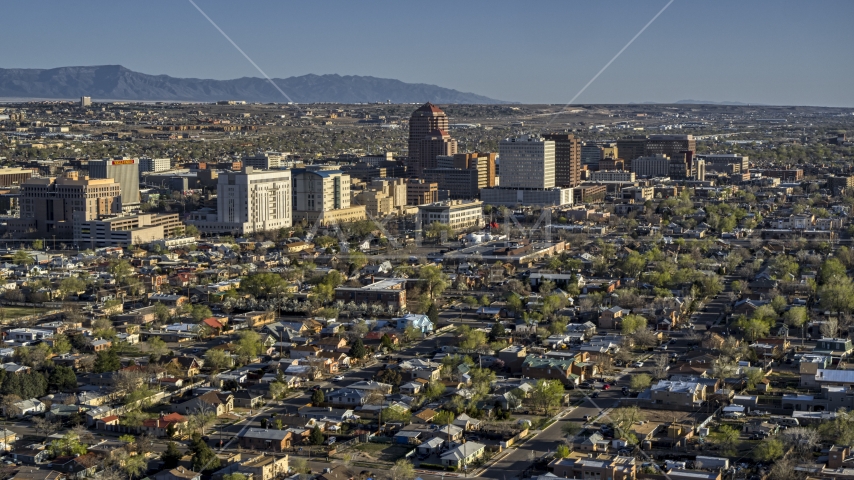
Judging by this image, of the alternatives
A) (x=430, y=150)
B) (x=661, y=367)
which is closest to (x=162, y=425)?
(x=661, y=367)

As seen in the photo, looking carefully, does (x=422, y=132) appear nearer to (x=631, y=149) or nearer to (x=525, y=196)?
(x=525, y=196)

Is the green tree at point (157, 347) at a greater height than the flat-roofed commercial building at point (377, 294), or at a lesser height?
lesser

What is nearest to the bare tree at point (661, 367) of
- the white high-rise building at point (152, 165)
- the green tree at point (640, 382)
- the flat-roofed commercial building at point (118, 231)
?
the green tree at point (640, 382)

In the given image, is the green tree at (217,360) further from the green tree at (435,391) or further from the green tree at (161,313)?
the green tree at (161,313)

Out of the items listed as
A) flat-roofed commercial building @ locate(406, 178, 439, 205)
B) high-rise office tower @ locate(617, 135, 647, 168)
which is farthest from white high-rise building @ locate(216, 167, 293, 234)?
high-rise office tower @ locate(617, 135, 647, 168)

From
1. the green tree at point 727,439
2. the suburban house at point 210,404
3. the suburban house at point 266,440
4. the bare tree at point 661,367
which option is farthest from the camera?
the bare tree at point 661,367
